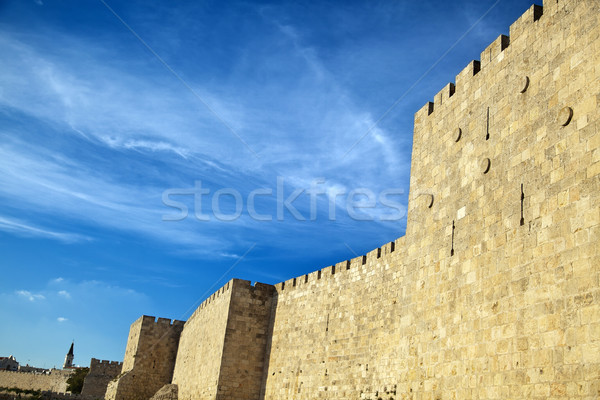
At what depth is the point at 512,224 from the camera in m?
7.43

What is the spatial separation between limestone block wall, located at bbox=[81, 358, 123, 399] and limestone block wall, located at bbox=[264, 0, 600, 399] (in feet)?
110

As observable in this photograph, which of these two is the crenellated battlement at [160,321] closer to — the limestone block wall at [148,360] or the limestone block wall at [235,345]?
the limestone block wall at [148,360]

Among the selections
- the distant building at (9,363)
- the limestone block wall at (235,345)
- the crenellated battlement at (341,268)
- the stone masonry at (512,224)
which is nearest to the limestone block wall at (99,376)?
the limestone block wall at (235,345)

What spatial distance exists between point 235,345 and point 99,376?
22641mm

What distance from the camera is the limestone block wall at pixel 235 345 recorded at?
66.5 feet

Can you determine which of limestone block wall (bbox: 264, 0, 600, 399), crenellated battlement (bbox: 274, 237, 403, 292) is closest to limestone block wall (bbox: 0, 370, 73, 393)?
crenellated battlement (bbox: 274, 237, 403, 292)

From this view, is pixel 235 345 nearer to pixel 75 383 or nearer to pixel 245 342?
pixel 245 342

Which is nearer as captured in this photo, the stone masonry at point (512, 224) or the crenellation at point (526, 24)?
the stone masonry at point (512, 224)

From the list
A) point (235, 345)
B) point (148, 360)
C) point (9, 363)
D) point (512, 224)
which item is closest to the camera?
point (512, 224)

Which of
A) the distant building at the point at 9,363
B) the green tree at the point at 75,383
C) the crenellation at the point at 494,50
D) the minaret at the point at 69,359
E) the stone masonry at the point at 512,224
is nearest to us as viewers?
the stone masonry at the point at 512,224

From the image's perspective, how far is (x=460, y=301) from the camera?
8273 millimetres

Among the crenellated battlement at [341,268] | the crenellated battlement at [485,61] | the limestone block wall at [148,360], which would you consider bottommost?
the limestone block wall at [148,360]

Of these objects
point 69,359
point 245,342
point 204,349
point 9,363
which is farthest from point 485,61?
point 69,359

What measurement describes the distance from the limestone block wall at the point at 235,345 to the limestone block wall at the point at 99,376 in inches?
698
